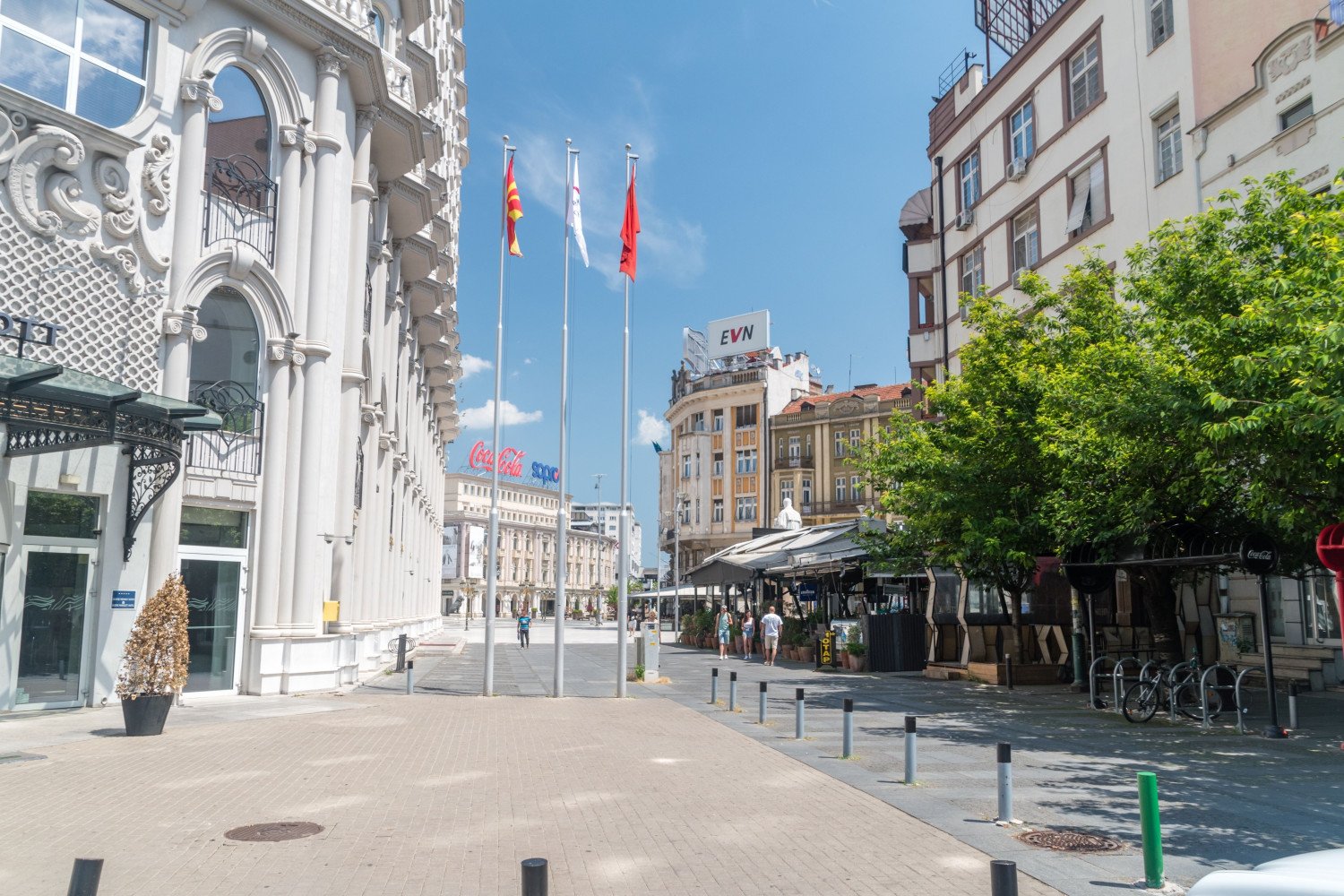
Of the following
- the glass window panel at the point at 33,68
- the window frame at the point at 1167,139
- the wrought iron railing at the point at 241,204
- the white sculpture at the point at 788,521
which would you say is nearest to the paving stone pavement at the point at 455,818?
the wrought iron railing at the point at 241,204

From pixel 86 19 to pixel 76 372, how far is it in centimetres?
631

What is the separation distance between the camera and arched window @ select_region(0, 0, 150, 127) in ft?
51.2

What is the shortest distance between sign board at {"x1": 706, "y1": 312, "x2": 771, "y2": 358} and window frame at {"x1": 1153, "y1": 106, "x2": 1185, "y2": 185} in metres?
58.1

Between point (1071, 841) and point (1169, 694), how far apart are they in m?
8.79

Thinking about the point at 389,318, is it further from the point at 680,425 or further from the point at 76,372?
the point at 680,425

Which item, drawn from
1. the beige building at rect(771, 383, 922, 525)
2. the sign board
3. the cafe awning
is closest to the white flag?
the cafe awning

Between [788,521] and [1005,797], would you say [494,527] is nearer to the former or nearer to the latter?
[1005,797]

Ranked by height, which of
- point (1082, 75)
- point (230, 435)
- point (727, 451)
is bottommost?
point (230, 435)

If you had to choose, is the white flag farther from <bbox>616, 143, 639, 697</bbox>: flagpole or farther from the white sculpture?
the white sculpture

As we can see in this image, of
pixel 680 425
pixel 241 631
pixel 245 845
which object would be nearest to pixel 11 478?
pixel 241 631

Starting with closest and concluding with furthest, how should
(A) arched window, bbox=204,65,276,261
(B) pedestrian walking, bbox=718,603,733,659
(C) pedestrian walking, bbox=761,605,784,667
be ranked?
(A) arched window, bbox=204,65,276,261 < (C) pedestrian walking, bbox=761,605,784,667 < (B) pedestrian walking, bbox=718,603,733,659

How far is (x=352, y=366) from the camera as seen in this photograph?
22406mm

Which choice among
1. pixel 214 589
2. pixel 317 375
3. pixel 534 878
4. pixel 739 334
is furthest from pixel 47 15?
pixel 739 334

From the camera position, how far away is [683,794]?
401 inches
